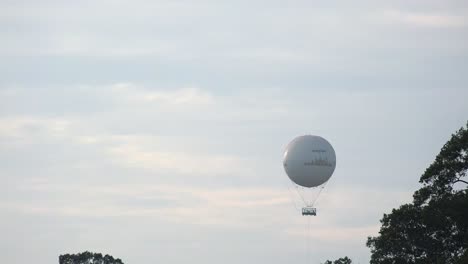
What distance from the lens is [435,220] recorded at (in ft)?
405

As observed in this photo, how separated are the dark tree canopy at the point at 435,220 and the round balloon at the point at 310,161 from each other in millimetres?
34561

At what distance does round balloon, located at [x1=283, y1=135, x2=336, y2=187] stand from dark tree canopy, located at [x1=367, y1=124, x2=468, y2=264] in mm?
34561

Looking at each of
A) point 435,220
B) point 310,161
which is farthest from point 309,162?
point 435,220

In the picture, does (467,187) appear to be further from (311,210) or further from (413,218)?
(311,210)

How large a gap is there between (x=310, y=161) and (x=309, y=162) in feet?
0.47

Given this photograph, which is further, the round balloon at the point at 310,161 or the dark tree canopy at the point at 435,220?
the round balloon at the point at 310,161

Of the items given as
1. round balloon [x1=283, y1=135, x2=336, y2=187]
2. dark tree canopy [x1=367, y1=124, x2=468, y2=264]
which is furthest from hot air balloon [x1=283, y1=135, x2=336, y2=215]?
dark tree canopy [x1=367, y1=124, x2=468, y2=264]

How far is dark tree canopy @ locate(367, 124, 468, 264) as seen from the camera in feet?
406

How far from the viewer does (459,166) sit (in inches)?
4909

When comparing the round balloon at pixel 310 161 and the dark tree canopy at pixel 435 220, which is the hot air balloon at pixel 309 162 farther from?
the dark tree canopy at pixel 435 220

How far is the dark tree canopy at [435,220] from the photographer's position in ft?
406

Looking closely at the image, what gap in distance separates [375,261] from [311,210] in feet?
143

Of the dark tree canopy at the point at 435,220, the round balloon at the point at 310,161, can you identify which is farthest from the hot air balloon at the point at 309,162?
the dark tree canopy at the point at 435,220

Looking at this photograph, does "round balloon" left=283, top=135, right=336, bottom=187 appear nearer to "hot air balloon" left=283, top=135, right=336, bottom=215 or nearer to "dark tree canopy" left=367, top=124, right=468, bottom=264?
"hot air balloon" left=283, top=135, right=336, bottom=215
